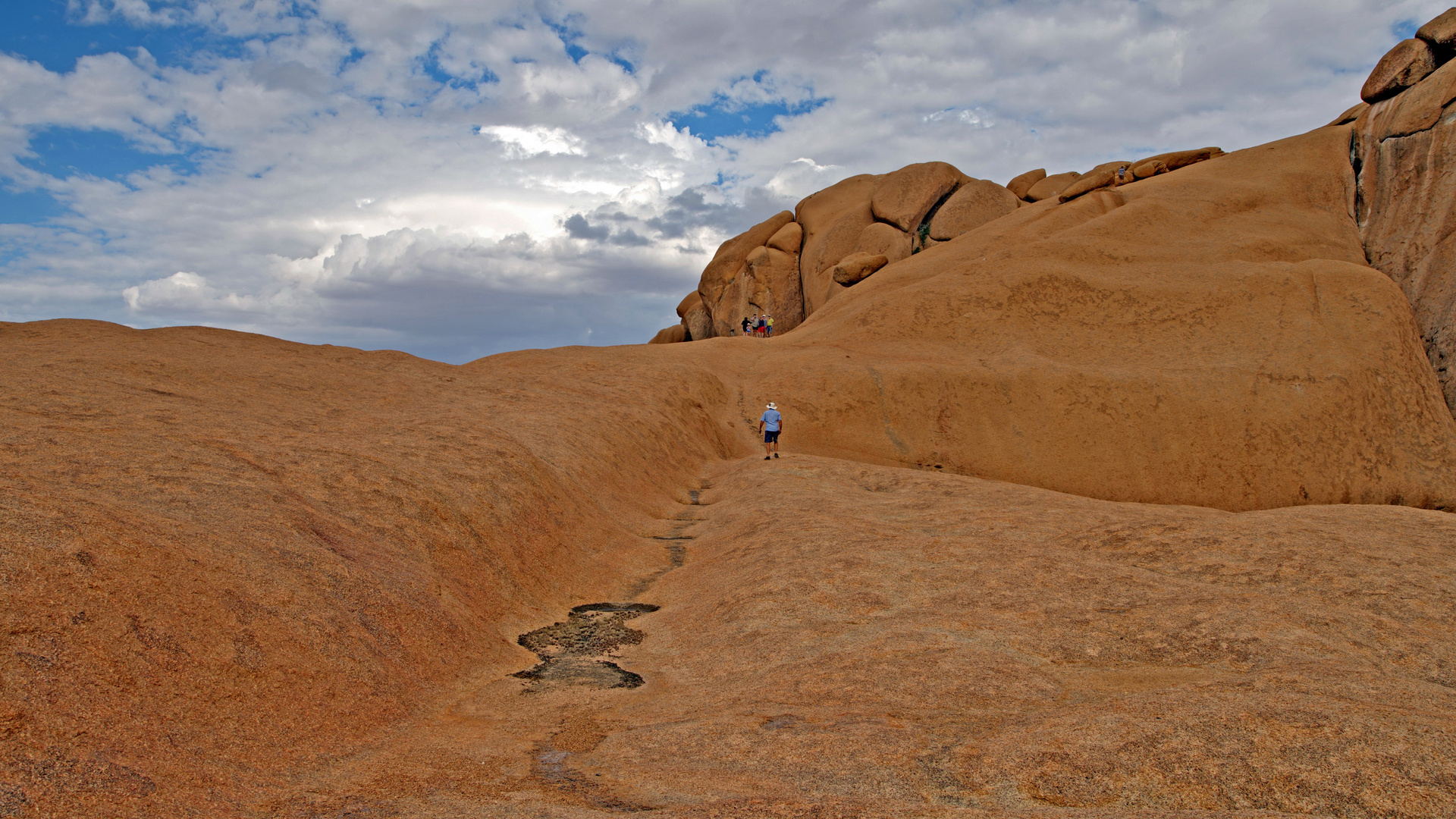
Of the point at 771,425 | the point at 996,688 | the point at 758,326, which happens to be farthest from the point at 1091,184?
the point at 996,688

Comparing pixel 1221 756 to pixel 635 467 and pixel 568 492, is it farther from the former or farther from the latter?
pixel 635 467

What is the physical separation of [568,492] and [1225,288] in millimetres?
25624

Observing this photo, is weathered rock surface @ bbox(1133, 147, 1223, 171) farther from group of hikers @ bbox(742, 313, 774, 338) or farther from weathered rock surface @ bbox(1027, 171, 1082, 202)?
group of hikers @ bbox(742, 313, 774, 338)

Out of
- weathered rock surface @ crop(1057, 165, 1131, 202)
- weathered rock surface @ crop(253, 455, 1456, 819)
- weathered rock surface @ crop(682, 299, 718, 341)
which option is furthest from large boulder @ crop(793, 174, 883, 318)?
weathered rock surface @ crop(253, 455, 1456, 819)

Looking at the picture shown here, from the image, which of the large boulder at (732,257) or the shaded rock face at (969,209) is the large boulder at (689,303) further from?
the shaded rock face at (969,209)

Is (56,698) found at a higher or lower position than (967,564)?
higher

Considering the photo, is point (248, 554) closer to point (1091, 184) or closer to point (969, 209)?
point (1091, 184)

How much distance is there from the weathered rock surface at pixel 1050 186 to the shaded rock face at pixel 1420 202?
15.0m

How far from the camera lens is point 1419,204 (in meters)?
31.4

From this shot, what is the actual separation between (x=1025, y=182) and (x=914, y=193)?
26.2 feet

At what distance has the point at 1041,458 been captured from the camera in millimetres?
26625

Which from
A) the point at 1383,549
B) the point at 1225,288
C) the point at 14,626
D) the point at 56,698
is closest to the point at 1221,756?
the point at 56,698

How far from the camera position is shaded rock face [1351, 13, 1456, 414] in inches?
1168

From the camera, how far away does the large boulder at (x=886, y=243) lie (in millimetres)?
44875
